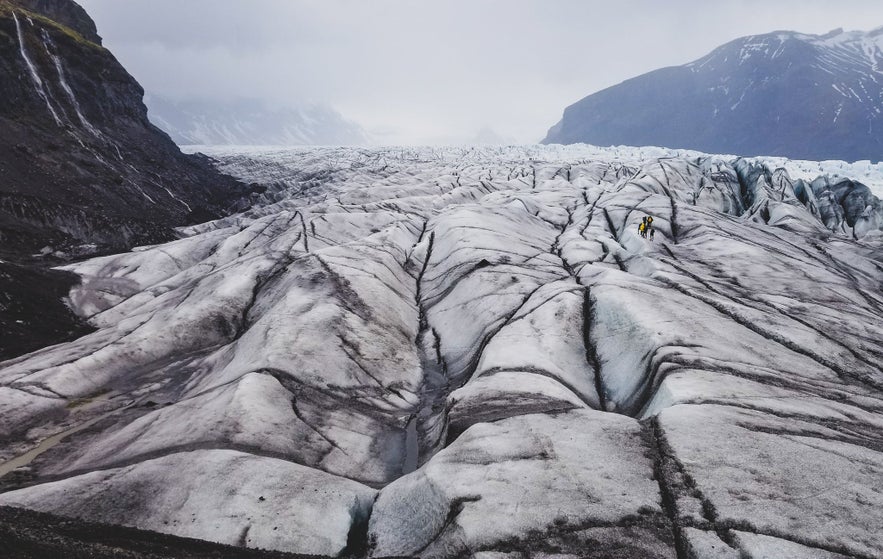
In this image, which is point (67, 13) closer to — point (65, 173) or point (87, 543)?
point (65, 173)

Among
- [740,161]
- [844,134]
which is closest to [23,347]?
[740,161]

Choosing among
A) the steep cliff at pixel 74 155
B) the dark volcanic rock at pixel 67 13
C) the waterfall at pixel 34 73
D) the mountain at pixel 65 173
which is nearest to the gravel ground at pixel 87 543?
the mountain at pixel 65 173

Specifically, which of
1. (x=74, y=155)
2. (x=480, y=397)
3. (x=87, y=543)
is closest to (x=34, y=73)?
(x=74, y=155)

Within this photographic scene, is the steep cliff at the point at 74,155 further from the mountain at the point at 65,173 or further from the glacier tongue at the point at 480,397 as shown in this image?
the glacier tongue at the point at 480,397

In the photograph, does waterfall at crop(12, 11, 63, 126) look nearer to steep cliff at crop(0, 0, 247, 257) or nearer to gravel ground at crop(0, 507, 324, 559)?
steep cliff at crop(0, 0, 247, 257)

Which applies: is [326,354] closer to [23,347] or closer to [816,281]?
[23,347]

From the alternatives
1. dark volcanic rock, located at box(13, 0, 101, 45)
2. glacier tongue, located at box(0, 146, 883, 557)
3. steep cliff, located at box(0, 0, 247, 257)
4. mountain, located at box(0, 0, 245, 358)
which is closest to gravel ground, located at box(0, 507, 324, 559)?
glacier tongue, located at box(0, 146, 883, 557)
